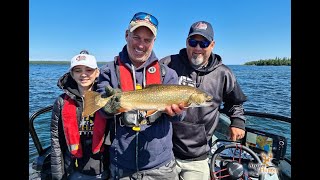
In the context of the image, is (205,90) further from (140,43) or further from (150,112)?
(140,43)

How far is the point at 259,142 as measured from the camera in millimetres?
5312

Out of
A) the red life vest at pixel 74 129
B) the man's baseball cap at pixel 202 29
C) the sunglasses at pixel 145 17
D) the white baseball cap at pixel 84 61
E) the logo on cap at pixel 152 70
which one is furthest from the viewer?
the man's baseball cap at pixel 202 29

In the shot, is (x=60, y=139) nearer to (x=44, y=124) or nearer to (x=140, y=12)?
(x=140, y=12)

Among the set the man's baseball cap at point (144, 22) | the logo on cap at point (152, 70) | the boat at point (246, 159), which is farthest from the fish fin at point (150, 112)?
the boat at point (246, 159)

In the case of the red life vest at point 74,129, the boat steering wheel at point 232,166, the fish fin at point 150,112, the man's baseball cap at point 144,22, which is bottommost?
the boat steering wheel at point 232,166

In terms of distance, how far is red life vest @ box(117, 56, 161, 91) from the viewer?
3436 millimetres

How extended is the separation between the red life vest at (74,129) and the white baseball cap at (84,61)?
0.50 metres

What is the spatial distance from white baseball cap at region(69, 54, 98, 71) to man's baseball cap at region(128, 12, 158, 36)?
949 mm

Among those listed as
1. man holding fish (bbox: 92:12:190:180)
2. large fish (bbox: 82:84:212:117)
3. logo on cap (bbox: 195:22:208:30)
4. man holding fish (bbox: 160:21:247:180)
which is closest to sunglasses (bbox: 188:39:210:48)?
man holding fish (bbox: 160:21:247:180)

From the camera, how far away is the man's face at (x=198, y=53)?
13.9 feet

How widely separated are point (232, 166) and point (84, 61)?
2.86m

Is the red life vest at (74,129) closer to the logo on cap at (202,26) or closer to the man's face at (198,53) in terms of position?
the man's face at (198,53)
